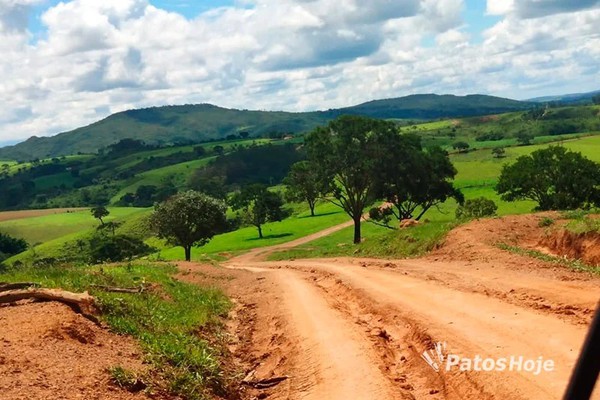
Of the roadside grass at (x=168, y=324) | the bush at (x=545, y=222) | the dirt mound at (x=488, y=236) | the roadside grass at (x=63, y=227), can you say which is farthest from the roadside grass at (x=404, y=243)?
the roadside grass at (x=63, y=227)

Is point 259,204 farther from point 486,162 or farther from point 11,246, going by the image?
point 11,246

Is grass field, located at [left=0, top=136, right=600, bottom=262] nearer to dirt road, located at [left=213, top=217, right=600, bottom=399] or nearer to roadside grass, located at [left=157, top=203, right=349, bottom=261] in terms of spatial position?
roadside grass, located at [left=157, top=203, right=349, bottom=261]

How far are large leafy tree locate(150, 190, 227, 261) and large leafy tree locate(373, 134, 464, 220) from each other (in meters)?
17.6

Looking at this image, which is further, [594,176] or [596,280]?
[594,176]

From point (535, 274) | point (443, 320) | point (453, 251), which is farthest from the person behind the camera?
point (453, 251)

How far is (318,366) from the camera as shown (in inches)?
485

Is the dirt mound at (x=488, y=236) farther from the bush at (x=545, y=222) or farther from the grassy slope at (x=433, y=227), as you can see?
the grassy slope at (x=433, y=227)

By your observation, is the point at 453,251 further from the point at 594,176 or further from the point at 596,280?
the point at 594,176

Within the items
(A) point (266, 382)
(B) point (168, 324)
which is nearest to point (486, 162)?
(B) point (168, 324)

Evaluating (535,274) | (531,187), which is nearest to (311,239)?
(531,187)

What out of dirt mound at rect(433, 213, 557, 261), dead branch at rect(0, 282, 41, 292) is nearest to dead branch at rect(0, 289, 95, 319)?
dead branch at rect(0, 282, 41, 292)

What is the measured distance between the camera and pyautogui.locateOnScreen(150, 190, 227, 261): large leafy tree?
57.3 m

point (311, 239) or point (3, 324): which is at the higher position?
point (3, 324)

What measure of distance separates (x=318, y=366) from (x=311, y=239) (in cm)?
6440
